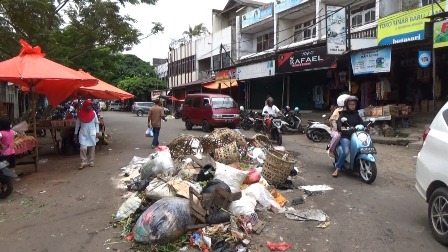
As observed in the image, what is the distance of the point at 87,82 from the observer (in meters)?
8.64

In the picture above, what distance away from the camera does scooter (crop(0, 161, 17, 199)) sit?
20.8 ft

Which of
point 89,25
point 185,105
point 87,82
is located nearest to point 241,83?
point 185,105

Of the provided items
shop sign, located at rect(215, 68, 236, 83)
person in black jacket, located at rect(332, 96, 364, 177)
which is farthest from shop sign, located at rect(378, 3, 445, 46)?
shop sign, located at rect(215, 68, 236, 83)

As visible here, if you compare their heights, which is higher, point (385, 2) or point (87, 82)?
point (385, 2)

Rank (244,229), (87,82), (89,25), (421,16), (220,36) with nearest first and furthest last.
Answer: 1. (244,229)
2. (87,82)
3. (421,16)
4. (89,25)
5. (220,36)

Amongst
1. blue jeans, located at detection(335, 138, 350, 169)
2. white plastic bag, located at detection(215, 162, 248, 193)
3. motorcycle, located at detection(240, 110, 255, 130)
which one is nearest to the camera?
white plastic bag, located at detection(215, 162, 248, 193)

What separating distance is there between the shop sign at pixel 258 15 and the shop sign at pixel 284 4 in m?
0.78

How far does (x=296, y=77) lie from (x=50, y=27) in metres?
13.3

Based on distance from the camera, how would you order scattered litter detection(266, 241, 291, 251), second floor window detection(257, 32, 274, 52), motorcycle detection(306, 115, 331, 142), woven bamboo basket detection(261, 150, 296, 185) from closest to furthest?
1. scattered litter detection(266, 241, 291, 251)
2. woven bamboo basket detection(261, 150, 296, 185)
3. motorcycle detection(306, 115, 331, 142)
4. second floor window detection(257, 32, 274, 52)

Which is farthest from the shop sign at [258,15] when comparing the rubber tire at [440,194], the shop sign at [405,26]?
the rubber tire at [440,194]

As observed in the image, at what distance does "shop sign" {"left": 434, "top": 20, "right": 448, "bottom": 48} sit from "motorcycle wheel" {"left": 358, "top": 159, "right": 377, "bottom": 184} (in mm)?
6713

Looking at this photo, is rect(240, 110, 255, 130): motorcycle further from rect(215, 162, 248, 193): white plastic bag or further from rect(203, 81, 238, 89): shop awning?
rect(215, 162, 248, 193): white plastic bag

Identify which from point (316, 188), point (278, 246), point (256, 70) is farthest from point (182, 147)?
point (256, 70)

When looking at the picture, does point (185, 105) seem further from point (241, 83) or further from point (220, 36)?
point (220, 36)
